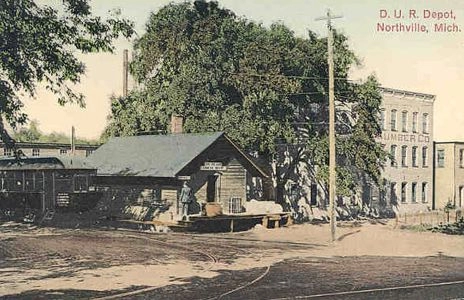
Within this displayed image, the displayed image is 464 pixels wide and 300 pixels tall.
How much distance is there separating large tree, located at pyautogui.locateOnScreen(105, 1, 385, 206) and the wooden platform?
2968mm

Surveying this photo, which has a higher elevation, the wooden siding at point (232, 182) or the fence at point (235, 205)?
the wooden siding at point (232, 182)

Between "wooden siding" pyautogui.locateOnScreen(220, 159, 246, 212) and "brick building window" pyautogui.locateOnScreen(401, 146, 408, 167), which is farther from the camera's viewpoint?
"brick building window" pyautogui.locateOnScreen(401, 146, 408, 167)

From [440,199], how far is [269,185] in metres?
17.3

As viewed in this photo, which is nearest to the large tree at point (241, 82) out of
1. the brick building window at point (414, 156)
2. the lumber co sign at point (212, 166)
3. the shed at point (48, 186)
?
the lumber co sign at point (212, 166)

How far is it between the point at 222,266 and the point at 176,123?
38.7 ft

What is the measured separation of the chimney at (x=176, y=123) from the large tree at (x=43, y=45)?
28.3 ft

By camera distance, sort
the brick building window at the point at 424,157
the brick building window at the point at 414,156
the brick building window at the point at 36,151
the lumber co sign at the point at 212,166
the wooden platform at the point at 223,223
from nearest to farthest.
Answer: the wooden platform at the point at 223,223 → the lumber co sign at the point at 212,166 → the brick building window at the point at 414,156 → the brick building window at the point at 424,157 → the brick building window at the point at 36,151

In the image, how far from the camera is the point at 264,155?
2889 cm

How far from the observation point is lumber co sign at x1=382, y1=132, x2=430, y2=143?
128 feet

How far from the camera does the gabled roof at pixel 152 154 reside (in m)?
24.0

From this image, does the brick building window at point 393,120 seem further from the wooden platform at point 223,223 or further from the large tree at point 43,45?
the large tree at point 43,45

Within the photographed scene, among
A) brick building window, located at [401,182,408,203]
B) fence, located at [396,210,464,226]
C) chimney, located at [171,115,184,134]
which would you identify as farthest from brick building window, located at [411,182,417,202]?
chimney, located at [171,115,184,134]

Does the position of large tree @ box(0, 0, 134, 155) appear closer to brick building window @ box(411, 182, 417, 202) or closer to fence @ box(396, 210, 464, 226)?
fence @ box(396, 210, 464, 226)

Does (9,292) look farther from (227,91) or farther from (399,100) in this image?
(399,100)
